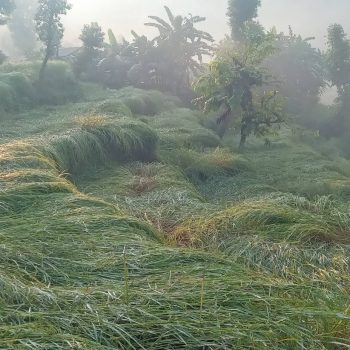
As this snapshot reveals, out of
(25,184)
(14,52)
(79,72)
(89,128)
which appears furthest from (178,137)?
(14,52)

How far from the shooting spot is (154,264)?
3701mm

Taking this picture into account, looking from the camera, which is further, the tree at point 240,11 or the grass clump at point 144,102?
the tree at point 240,11

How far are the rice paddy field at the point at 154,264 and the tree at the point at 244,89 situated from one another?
6.91 meters

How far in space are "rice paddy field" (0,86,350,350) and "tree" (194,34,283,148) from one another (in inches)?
272

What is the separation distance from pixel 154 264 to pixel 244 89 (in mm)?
12972

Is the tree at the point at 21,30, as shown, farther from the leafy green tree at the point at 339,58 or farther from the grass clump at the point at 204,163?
the grass clump at the point at 204,163

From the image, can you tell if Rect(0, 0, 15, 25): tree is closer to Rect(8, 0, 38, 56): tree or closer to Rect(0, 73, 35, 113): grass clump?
Rect(0, 73, 35, 113): grass clump

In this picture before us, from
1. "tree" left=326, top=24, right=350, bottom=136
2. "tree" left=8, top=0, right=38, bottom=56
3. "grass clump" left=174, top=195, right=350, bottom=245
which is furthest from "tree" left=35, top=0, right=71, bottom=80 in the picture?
"tree" left=8, top=0, right=38, bottom=56

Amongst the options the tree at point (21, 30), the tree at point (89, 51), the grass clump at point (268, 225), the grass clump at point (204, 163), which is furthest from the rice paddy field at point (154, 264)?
the tree at point (21, 30)

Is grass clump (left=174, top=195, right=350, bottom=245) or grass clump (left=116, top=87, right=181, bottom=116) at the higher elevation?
grass clump (left=174, top=195, right=350, bottom=245)

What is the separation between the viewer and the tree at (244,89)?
16000 millimetres

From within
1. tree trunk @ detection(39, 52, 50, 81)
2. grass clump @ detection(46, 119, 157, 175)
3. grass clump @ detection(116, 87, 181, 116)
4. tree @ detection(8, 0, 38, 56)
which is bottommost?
grass clump @ detection(116, 87, 181, 116)

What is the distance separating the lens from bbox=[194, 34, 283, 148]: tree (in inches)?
630

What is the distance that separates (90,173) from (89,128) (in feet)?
4.51
